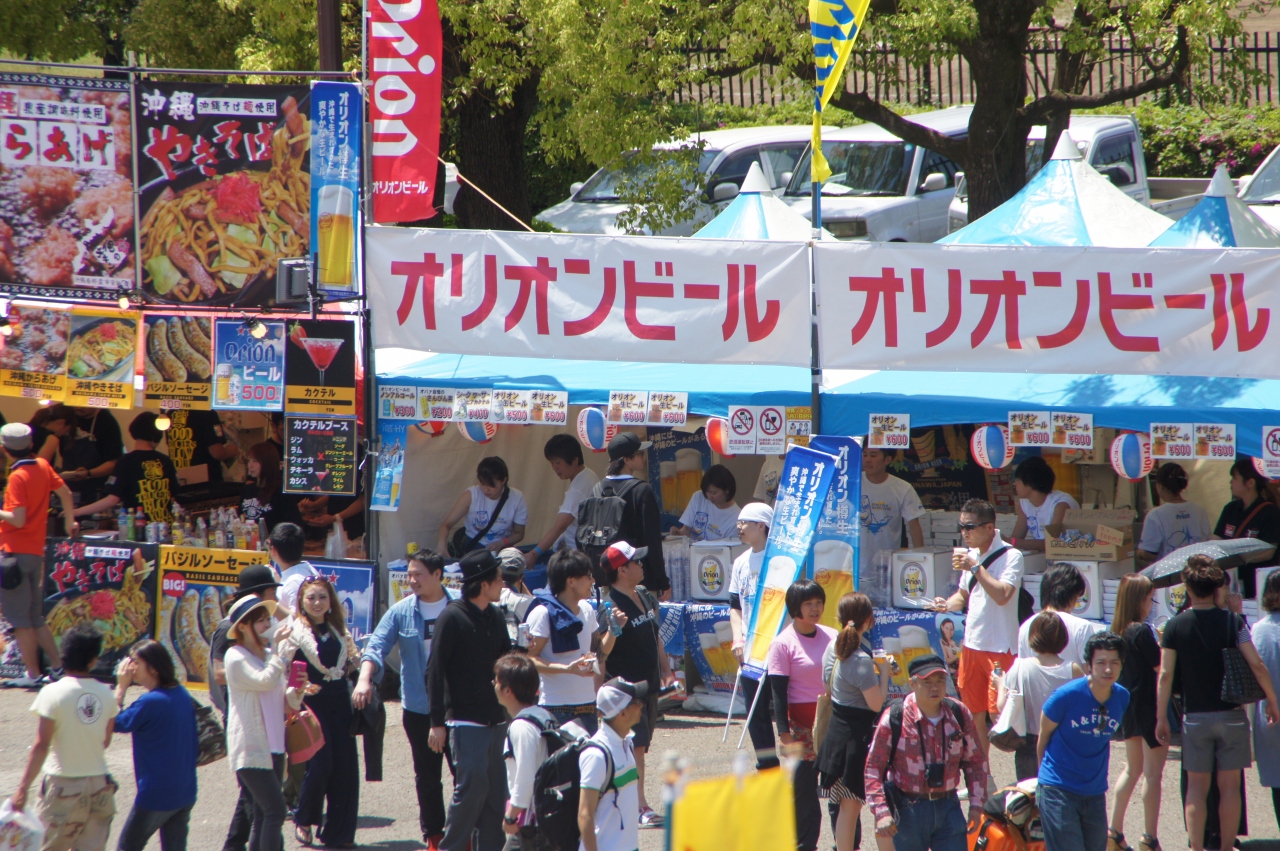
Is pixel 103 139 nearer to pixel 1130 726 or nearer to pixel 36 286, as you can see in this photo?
pixel 36 286

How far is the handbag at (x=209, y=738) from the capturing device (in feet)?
20.2

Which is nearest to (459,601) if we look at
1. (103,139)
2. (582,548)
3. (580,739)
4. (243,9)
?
(580,739)

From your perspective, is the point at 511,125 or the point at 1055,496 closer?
the point at 1055,496

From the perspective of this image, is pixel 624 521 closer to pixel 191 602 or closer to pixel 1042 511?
pixel 1042 511

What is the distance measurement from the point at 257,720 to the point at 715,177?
1247 centimetres

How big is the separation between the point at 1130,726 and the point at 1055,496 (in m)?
2.93

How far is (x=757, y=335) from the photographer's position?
29.3 ft

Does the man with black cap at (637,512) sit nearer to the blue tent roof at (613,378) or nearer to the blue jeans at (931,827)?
the blue tent roof at (613,378)

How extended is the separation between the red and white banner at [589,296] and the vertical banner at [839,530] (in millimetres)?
875

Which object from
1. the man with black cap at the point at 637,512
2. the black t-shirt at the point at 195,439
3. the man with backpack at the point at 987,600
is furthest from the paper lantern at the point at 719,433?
the black t-shirt at the point at 195,439

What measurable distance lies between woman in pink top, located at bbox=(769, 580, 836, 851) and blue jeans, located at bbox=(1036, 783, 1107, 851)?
1.16 meters

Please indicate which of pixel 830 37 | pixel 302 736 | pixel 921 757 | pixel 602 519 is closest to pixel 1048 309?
pixel 830 37

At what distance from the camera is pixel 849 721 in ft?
20.0

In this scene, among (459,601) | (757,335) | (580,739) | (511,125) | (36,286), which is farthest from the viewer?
(511,125)
